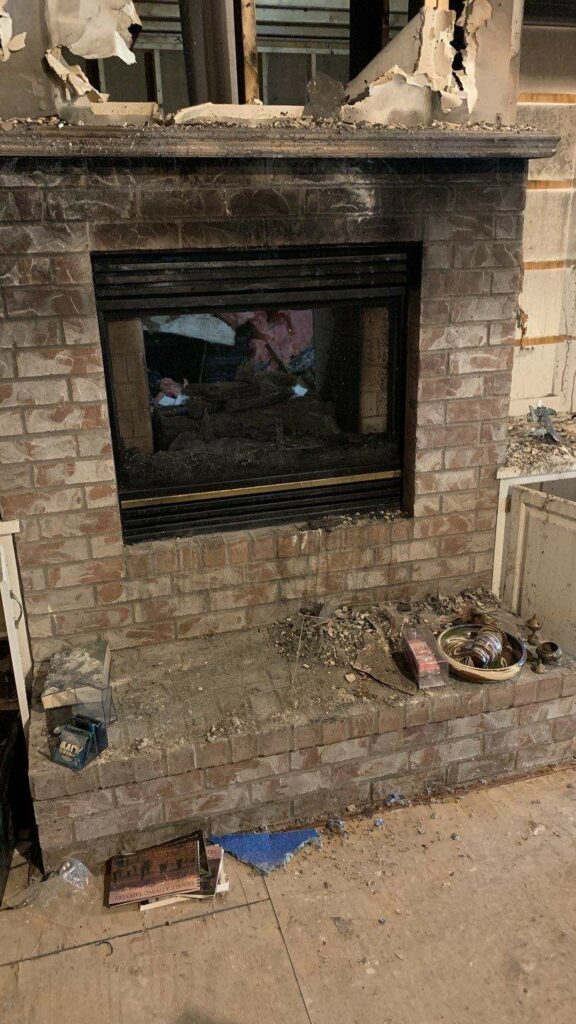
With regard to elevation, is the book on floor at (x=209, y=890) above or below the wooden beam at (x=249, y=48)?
below

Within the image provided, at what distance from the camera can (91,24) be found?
223 centimetres

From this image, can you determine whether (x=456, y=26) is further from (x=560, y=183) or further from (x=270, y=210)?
(x=560, y=183)

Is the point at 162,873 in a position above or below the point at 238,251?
below

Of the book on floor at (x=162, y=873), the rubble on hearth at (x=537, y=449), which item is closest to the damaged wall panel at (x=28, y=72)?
the rubble on hearth at (x=537, y=449)

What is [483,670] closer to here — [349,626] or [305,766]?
[349,626]

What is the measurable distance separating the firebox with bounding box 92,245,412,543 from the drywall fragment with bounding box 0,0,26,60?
733mm

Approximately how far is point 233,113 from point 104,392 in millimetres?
1084

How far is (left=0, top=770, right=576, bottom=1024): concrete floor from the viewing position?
2.05 meters

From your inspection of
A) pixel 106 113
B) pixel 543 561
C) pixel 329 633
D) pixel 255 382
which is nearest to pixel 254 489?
pixel 255 382

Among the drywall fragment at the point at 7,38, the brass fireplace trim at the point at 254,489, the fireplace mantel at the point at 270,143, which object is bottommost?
the brass fireplace trim at the point at 254,489

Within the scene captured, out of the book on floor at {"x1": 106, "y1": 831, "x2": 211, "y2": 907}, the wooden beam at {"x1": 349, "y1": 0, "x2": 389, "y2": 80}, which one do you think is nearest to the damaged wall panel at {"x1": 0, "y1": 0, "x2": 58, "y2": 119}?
the wooden beam at {"x1": 349, "y1": 0, "x2": 389, "y2": 80}

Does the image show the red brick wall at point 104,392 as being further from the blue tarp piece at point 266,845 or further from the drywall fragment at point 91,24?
the blue tarp piece at point 266,845

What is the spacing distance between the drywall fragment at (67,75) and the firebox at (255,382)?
0.56 metres

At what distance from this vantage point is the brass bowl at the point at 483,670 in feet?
9.03
